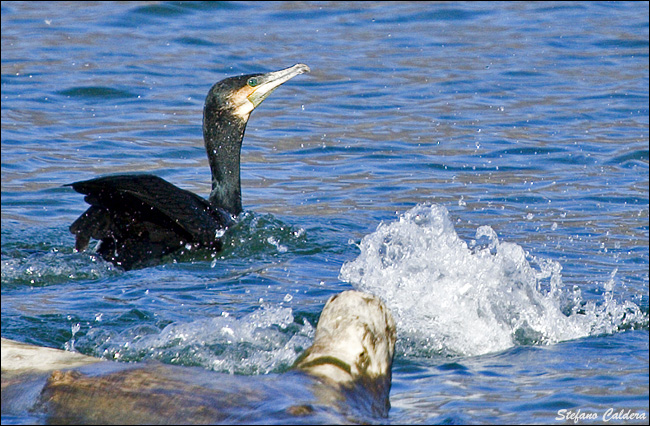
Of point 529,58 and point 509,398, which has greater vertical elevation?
point 529,58

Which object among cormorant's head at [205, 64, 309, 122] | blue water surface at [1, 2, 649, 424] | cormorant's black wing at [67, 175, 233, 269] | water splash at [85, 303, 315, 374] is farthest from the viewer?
cormorant's head at [205, 64, 309, 122]

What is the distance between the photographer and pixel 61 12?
15008 millimetres

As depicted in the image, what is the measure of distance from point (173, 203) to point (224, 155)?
136cm

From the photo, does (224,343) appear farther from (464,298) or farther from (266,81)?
(266,81)

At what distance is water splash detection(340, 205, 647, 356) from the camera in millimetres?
4781

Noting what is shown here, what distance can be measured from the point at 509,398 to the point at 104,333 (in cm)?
193

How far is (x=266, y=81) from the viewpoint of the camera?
7367mm

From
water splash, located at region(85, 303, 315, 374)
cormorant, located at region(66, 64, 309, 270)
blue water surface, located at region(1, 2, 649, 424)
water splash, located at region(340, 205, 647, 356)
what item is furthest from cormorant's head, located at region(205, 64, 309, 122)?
water splash, located at region(85, 303, 315, 374)

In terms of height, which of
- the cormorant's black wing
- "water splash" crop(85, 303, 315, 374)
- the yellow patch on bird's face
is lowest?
"water splash" crop(85, 303, 315, 374)

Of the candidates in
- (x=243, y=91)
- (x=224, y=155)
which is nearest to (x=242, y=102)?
(x=243, y=91)

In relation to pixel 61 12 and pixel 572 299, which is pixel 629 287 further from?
pixel 61 12

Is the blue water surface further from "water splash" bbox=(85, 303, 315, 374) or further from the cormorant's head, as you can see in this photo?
the cormorant's head

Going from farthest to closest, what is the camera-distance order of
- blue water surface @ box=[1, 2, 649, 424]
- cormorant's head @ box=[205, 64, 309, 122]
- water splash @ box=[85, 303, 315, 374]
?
1. cormorant's head @ box=[205, 64, 309, 122]
2. blue water surface @ box=[1, 2, 649, 424]
3. water splash @ box=[85, 303, 315, 374]

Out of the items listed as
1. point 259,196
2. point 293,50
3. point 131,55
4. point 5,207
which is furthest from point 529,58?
point 5,207
